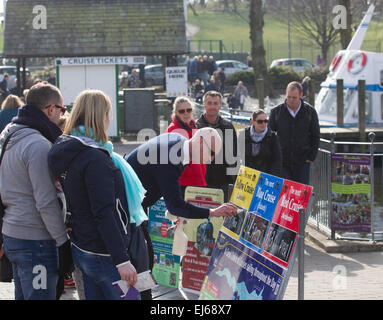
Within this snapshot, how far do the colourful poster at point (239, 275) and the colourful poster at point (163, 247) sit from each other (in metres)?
1.19

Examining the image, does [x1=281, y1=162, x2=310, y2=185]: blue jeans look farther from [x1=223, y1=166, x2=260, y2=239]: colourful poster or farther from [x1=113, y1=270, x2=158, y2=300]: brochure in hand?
[x1=113, y1=270, x2=158, y2=300]: brochure in hand

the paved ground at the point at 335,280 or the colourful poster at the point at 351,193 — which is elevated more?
the colourful poster at the point at 351,193

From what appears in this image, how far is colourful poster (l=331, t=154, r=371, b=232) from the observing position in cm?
910

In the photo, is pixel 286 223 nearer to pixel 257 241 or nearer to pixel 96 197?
pixel 257 241

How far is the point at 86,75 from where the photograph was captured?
22547 millimetres

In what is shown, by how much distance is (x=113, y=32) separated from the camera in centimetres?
2433

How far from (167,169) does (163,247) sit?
217 cm

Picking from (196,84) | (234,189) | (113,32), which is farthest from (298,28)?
(234,189)

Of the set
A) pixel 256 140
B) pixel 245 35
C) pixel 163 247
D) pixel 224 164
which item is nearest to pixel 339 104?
pixel 256 140

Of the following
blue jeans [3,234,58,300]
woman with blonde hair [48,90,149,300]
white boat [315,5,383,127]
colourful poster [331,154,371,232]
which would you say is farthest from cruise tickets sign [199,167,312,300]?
white boat [315,5,383,127]

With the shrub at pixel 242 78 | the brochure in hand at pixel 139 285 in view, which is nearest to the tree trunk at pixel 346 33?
the shrub at pixel 242 78

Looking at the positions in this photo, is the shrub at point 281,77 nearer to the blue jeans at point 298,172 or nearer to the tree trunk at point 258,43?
the tree trunk at point 258,43

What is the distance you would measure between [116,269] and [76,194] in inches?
20.9

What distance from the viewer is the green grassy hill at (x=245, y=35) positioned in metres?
69.9
